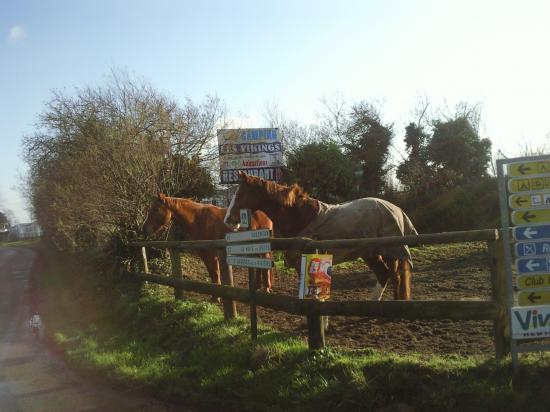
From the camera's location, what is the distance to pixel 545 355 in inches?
174

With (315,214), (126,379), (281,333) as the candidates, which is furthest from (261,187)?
(126,379)

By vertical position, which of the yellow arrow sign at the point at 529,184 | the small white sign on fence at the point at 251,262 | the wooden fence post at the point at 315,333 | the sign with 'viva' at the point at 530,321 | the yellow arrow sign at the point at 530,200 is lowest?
the wooden fence post at the point at 315,333

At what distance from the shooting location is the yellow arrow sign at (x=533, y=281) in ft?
14.4

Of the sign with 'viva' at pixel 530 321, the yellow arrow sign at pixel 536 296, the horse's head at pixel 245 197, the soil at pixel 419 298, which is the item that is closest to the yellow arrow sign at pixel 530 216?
the yellow arrow sign at pixel 536 296

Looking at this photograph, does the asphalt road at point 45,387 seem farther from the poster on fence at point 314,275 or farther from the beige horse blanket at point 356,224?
the beige horse blanket at point 356,224

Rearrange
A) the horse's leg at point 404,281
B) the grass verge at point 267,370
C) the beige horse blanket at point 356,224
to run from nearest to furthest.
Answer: the grass verge at point 267,370
the horse's leg at point 404,281
the beige horse blanket at point 356,224

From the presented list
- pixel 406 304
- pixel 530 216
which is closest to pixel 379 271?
pixel 406 304

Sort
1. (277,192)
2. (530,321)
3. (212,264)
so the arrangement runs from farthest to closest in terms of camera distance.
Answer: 1. (212,264)
2. (277,192)
3. (530,321)

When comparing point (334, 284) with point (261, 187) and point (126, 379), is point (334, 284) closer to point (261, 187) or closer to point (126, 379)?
point (261, 187)

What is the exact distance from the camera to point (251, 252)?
624cm

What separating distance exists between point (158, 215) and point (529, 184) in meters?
7.53

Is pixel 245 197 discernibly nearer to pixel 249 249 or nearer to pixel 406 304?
pixel 249 249

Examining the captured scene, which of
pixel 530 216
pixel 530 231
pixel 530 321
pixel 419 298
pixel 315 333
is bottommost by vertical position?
pixel 419 298

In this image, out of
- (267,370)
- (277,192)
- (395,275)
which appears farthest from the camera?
(277,192)
